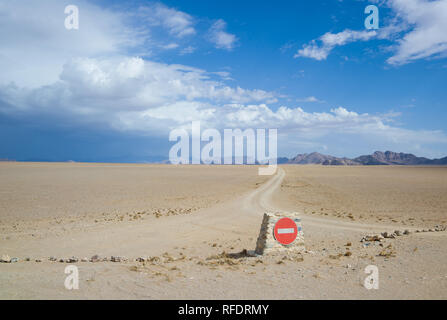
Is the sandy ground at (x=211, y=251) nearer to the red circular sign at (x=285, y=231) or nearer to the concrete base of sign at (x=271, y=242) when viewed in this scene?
the concrete base of sign at (x=271, y=242)

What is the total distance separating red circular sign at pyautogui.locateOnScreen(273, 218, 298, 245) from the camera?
11.3 meters

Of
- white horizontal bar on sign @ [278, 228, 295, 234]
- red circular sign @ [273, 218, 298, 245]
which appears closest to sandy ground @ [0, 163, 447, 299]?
red circular sign @ [273, 218, 298, 245]

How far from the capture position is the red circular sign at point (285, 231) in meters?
11.3

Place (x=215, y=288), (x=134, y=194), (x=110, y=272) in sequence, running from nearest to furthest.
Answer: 1. (x=215, y=288)
2. (x=110, y=272)
3. (x=134, y=194)

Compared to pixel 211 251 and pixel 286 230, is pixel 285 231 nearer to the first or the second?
pixel 286 230

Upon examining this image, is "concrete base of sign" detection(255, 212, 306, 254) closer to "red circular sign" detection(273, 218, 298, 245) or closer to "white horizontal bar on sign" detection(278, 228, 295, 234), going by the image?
"red circular sign" detection(273, 218, 298, 245)

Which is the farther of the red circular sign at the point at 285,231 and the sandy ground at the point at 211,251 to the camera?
the red circular sign at the point at 285,231

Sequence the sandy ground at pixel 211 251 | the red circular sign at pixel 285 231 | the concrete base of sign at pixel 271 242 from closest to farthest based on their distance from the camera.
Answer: the sandy ground at pixel 211 251, the concrete base of sign at pixel 271 242, the red circular sign at pixel 285 231

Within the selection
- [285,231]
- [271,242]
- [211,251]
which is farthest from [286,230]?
[211,251]

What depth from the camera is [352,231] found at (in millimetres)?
16719

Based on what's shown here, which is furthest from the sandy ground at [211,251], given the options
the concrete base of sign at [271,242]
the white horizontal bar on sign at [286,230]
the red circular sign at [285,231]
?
the white horizontal bar on sign at [286,230]
